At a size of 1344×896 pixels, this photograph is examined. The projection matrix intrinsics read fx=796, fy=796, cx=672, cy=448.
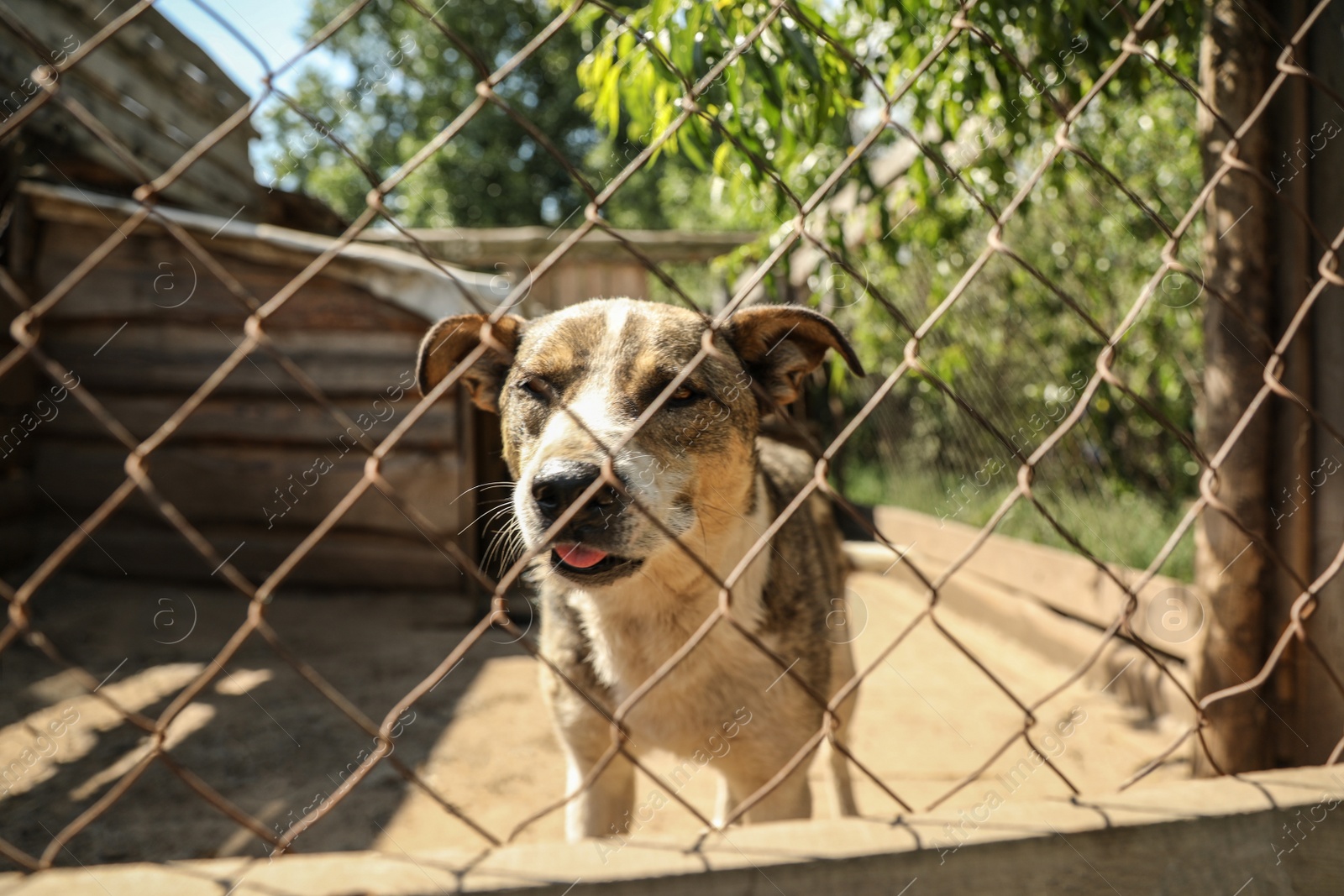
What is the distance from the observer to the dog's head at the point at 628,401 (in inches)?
70.4

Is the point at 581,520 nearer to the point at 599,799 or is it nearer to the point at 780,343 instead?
the point at 780,343

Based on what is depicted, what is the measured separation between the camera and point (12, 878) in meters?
1.10

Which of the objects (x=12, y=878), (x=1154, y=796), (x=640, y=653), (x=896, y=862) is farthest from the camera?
(x=640, y=653)

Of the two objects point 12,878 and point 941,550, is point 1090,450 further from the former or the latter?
point 12,878

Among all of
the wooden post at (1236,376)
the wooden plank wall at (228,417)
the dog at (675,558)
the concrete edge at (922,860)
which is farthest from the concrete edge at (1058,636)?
the wooden plank wall at (228,417)

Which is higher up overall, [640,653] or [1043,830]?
[640,653]

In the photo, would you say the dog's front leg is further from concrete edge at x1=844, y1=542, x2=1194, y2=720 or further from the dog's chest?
concrete edge at x1=844, y1=542, x2=1194, y2=720

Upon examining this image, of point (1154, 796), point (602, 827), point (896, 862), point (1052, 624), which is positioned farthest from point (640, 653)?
point (1052, 624)

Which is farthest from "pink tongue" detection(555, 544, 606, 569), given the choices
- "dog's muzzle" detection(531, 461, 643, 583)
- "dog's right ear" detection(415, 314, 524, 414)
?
"dog's right ear" detection(415, 314, 524, 414)

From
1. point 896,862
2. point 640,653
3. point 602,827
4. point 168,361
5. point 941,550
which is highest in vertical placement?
point 168,361

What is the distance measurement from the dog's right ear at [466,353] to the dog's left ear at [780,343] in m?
0.66

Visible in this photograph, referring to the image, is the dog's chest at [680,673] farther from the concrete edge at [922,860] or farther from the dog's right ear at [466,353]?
the concrete edge at [922,860]

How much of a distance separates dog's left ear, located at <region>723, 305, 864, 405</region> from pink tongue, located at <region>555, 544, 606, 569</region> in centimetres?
73

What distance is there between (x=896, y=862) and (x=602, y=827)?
4.22ft
